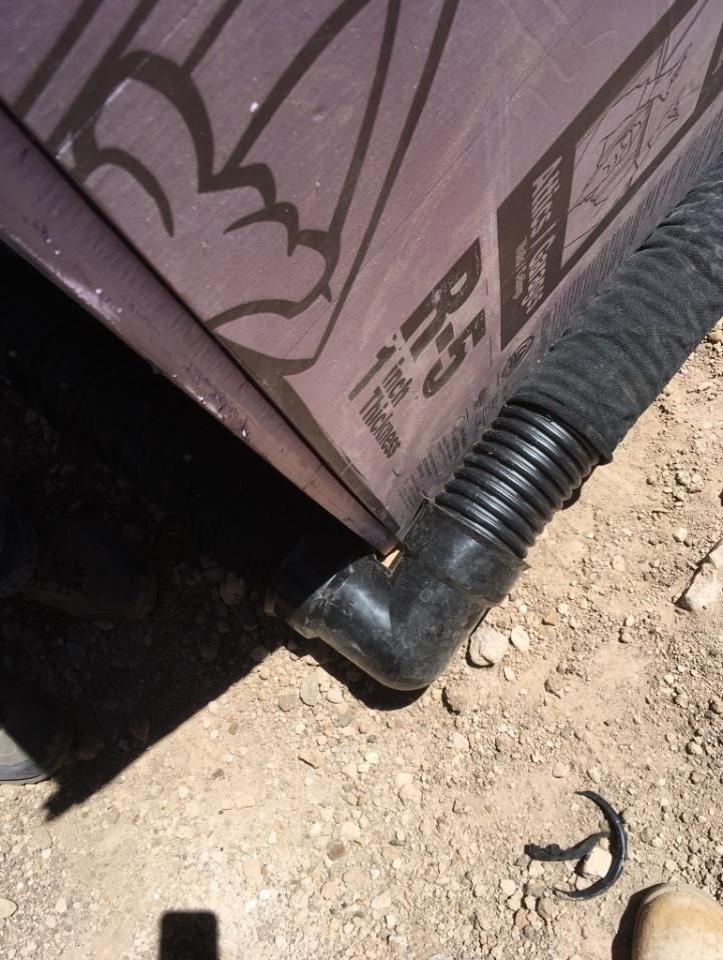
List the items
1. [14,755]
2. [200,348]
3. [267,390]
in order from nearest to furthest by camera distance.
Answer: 1. [200,348]
2. [267,390]
3. [14,755]

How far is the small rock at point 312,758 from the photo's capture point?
1.98 metres

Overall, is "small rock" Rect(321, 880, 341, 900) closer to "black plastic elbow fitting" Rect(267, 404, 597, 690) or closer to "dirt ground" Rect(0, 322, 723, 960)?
"dirt ground" Rect(0, 322, 723, 960)

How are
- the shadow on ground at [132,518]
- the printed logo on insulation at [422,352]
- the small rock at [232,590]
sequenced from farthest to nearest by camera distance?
1. the small rock at [232,590]
2. the shadow on ground at [132,518]
3. the printed logo on insulation at [422,352]

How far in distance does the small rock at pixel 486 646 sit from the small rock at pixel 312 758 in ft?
1.62

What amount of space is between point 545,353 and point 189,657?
53.2 inches

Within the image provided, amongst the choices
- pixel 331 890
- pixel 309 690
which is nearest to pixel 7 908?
pixel 331 890

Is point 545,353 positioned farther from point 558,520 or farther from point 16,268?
point 16,268

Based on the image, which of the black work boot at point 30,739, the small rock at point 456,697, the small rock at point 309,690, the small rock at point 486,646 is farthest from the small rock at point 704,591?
the black work boot at point 30,739

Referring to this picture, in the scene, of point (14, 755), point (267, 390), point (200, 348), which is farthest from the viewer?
point (14, 755)

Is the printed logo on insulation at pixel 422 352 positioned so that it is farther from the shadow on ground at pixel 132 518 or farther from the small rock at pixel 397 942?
the small rock at pixel 397 942

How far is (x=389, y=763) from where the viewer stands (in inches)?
77.4

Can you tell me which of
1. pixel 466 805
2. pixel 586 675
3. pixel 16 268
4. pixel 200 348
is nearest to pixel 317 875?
pixel 466 805

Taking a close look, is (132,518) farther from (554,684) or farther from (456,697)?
(554,684)

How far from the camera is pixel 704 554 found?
1.96 metres
